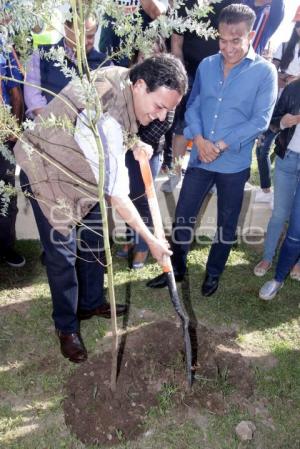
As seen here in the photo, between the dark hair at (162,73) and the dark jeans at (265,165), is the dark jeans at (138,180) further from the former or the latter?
the dark jeans at (265,165)

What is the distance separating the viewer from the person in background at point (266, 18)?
431 centimetres

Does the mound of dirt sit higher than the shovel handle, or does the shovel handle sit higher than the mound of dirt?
the shovel handle

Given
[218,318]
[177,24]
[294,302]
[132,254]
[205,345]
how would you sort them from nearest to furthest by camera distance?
[177,24], [205,345], [218,318], [294,302], [132,254]

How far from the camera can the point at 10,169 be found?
312 cm

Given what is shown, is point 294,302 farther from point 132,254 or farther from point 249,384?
point 132,254

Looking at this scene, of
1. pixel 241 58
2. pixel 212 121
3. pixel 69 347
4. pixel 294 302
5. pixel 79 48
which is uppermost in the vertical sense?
Result: pixel 79 48

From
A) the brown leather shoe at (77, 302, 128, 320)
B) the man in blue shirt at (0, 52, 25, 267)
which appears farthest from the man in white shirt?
the man in blue shirt at (0, 52, 25, 267)

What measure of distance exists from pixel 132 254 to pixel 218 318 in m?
1.08

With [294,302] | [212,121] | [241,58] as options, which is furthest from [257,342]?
[241,58]

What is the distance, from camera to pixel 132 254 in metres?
3.89

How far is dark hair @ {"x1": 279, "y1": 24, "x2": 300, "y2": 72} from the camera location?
15.4 feet

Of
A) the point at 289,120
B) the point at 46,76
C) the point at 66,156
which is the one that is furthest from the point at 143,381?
the point at 46,76

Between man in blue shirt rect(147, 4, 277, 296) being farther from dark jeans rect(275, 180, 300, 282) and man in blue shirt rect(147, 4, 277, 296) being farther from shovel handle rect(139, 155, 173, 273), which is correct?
shovel handle rect(139, 155, 173, 273)

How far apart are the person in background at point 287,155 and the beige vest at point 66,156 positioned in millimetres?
1468
